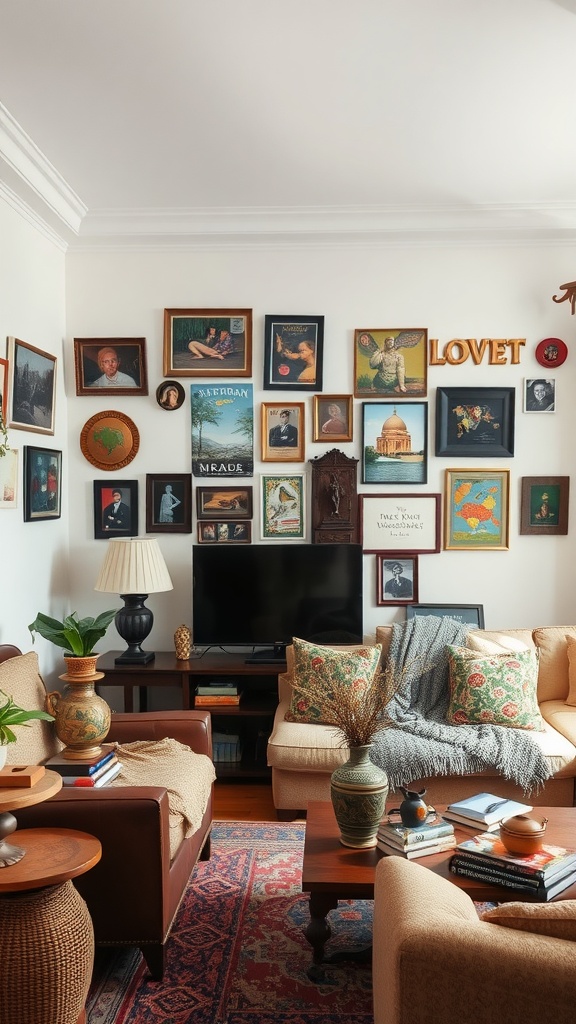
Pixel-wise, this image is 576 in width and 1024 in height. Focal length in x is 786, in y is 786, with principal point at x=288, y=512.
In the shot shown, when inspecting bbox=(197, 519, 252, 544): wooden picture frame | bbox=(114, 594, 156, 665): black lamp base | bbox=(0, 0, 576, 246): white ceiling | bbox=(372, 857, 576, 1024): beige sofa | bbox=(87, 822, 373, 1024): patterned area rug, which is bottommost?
bbox=(87, 822, 373, 1024): patterned area rug

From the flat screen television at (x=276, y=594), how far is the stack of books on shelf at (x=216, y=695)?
0.82ft

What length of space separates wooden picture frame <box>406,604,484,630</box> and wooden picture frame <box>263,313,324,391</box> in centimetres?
138

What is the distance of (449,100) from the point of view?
3.10 m

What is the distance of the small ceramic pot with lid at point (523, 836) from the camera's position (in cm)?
221

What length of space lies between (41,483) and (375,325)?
2.06 m

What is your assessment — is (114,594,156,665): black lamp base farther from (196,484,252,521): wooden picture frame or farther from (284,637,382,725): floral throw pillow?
(284,637,382,725): floral throw pillow

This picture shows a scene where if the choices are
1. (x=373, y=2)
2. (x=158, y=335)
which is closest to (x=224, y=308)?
(x=158, y=335)

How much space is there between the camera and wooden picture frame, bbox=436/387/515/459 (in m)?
4.48

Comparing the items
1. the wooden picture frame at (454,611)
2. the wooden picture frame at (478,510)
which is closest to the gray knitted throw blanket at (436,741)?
the wooden picture frame at (454,611)

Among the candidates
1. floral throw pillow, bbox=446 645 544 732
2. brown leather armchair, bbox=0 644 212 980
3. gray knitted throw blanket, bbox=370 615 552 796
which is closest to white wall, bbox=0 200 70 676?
brown leather armchair, bbox=0 644 212 980

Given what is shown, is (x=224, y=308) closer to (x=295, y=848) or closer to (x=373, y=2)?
(x=373, y=2)

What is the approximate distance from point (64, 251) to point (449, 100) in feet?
7.90

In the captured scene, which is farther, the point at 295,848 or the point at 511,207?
the point at 511,207

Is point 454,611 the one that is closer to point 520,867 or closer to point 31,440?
point 520,867
